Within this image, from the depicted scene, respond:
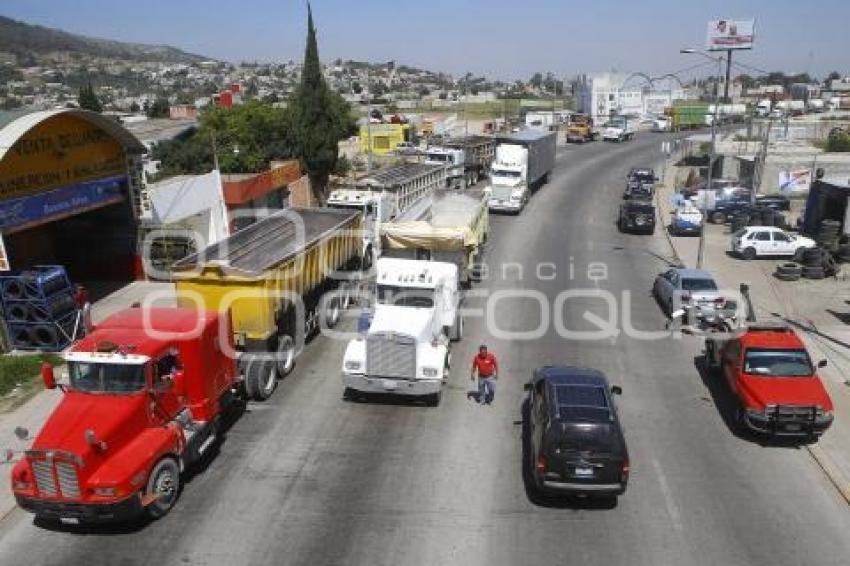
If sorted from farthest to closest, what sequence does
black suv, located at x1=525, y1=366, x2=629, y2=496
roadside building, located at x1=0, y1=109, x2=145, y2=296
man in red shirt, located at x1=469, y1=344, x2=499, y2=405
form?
roadside building, located at x1=0, y1=109, x2=145, y2=296
man in red shirt, located at x1=469, y1=344, x2=499, y2=405
black suv, located at x1=525, y1=366, x2=629, y2=496

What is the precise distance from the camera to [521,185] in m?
46.8

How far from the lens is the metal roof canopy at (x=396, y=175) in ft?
114

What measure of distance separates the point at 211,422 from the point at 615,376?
11.4 m

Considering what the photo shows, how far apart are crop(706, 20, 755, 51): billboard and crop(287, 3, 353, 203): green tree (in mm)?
55073

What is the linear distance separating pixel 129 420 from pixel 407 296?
30.1 ft

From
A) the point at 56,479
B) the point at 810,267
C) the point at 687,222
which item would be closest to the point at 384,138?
the point at 687,222

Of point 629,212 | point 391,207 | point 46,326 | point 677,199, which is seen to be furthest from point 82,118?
point 677,199

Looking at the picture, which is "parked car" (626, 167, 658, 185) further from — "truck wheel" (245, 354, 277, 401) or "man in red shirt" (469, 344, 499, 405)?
"truck wheel" (245, 354, 277, 401)

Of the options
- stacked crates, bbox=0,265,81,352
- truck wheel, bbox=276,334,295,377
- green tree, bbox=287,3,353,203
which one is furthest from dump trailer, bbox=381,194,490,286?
green tree, bbox=287,3,353,203

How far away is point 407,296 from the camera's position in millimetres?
20453

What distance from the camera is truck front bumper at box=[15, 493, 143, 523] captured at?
39.8ft

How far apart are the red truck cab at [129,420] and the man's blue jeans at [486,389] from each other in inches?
250

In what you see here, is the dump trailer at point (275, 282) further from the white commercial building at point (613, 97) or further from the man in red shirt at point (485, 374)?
the white commercial building at point (613, 97)

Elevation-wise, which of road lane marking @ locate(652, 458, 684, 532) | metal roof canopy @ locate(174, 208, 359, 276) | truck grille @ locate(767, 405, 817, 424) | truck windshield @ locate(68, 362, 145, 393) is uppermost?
metal roof canopy @ locate(174, 208, 359, 276)
